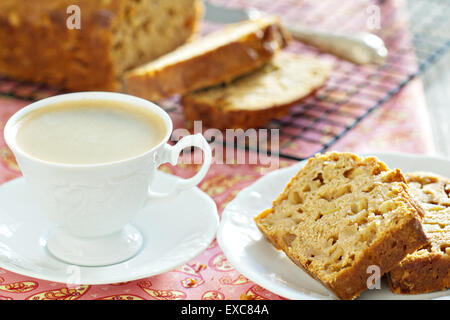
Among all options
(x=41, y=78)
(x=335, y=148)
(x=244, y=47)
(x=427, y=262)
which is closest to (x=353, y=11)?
(x=244, y=47)

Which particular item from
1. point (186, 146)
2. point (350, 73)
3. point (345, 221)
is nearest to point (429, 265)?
point (345, 221)

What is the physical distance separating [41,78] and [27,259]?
5.48 ft

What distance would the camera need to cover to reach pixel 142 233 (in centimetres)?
207

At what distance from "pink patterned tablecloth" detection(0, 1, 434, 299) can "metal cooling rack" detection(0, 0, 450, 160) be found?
0.23ft

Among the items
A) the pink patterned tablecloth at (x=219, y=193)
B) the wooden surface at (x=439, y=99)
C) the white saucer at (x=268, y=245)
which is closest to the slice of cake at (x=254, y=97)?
the pink patterned tablecloth at (x=219, y=193)

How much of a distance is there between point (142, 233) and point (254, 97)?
1170 mm

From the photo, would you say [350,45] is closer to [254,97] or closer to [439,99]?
[439,99]

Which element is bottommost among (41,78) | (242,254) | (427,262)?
(41,78)

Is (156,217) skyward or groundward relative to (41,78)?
skyward

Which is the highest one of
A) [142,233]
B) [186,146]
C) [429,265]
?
[186,146]

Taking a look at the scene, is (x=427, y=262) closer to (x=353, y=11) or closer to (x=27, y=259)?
(x=27, y=259)

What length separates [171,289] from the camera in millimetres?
1946

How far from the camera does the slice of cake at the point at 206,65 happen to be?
3035 millimetres

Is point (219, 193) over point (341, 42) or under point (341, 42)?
under
